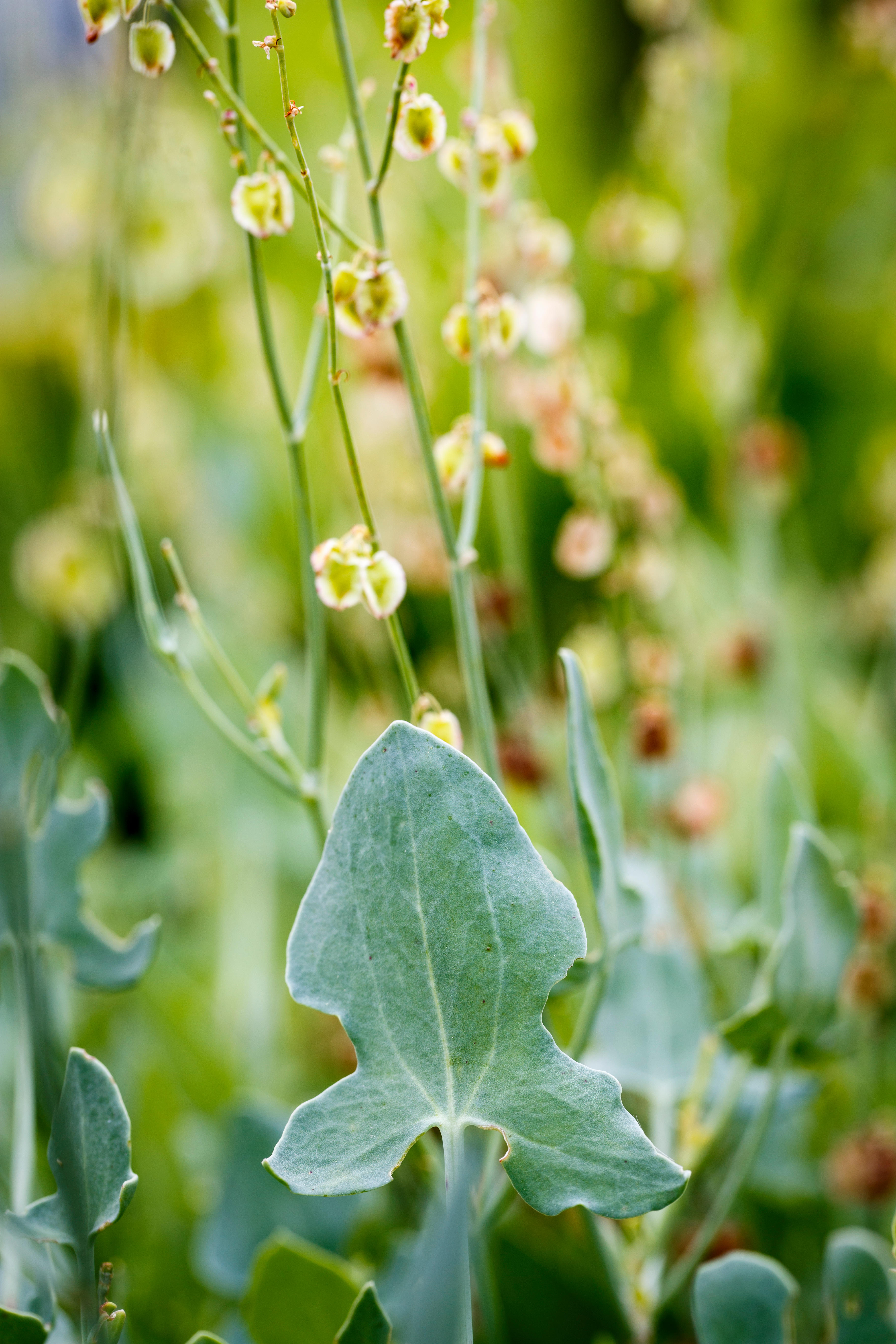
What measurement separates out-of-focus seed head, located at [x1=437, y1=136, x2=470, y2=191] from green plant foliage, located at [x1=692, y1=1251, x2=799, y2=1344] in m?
0.21

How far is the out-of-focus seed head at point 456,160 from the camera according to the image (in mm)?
198

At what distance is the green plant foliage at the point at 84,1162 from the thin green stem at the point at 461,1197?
49 mm

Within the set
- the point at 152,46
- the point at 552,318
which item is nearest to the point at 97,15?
the point at 152,46

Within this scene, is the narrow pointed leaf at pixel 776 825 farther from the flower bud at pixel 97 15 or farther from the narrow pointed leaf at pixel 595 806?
the flower bud at pixel 97 15

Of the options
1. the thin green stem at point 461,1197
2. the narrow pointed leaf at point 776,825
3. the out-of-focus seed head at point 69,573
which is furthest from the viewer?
the out-of-focus seed head at point 69,573

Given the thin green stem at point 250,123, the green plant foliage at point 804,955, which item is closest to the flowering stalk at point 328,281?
the thin green stem at point 250,123

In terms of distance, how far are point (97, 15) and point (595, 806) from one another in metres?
0.15

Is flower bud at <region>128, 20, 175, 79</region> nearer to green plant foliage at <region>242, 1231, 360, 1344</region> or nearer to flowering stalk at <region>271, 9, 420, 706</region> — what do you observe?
flowering stalk at <region>271, 9, 420, 706</region>

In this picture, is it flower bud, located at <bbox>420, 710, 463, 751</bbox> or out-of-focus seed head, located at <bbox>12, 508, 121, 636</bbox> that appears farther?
out-of-focus seed head, located at <bbox>12, 508, 121, 636</bbox>

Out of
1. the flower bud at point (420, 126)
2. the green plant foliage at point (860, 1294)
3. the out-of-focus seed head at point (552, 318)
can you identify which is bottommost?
the green plant foliage at point (860, 1294)

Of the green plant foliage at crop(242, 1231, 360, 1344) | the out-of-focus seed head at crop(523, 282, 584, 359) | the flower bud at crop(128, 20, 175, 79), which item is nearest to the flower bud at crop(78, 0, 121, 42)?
the flower bud at crop(128, 20, 175, 79)

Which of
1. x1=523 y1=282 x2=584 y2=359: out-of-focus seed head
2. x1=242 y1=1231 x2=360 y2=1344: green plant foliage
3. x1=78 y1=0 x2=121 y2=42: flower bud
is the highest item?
x1=78 y1=0 x2=121 y2=42: flower bud

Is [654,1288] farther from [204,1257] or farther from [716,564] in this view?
[716,564]

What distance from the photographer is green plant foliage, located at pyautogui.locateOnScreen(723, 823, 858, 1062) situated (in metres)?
0.21
